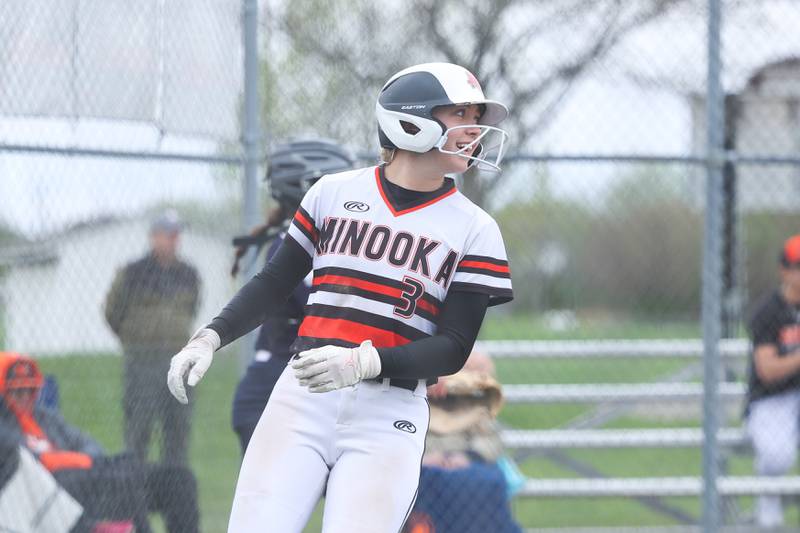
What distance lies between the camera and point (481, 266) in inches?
121

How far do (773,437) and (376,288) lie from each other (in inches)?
158

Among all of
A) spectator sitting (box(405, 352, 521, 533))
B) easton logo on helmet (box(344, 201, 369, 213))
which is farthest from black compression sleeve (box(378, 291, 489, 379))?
spectator sitting (box(405, 352, 521, 533))

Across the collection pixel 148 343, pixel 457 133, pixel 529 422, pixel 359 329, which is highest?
pixel 457 133

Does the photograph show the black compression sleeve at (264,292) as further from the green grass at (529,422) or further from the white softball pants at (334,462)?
the green grass at (529,422)

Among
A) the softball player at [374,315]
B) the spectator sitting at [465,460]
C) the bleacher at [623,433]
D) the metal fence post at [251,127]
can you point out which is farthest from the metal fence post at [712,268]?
the softball player at [374,315]

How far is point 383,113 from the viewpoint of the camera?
321cm

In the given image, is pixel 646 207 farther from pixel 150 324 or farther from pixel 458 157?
pixel 458 157

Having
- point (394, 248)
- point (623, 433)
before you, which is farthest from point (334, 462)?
point (623, 433)

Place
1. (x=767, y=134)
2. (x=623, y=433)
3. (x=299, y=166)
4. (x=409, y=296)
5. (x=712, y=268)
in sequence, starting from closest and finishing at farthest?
(x=409, y=296)
(x=299, y=166)
(x=712, y=268)
(x=767, y=134)
(x=623, y=433)

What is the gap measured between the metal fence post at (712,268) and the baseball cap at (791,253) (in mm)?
975

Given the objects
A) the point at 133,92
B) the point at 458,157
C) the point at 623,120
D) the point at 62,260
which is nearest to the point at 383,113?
the point at 458,157

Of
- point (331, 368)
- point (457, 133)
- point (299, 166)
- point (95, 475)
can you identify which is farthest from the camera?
point (95, 475)

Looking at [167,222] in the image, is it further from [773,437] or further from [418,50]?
[773,437]

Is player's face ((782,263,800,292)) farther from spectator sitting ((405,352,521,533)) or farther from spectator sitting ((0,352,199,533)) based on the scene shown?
spectator sitting ((0,352,199,533))
